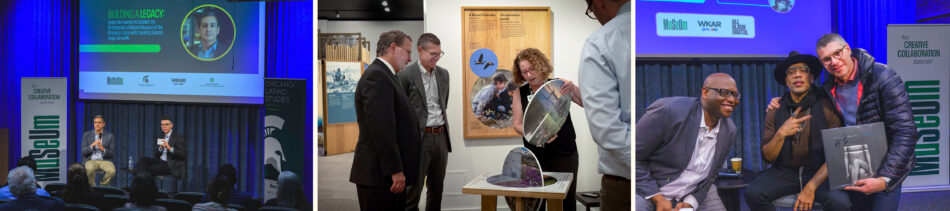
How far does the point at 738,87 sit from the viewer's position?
3293 mm

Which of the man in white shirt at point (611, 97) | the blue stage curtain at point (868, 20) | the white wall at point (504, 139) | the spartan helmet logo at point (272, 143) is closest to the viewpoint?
the man in white shirt at point (611, 97)

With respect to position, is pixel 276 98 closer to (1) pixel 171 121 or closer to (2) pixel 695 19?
(1) pixel 171 121

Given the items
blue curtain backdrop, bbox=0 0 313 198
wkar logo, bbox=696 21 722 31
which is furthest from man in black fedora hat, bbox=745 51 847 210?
blue curtain backdrop, bbox=0 0 313 198

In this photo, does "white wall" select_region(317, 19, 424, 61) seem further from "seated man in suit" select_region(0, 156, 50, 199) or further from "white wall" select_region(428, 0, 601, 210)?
"seated man in suit" select_region(0, 156, 50, 199)

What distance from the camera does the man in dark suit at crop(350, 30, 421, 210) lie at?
3.08 metres

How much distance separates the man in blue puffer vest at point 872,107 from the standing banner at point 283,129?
2569 millimetres

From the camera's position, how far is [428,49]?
315cm

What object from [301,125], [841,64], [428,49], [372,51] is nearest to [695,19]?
[841,64]

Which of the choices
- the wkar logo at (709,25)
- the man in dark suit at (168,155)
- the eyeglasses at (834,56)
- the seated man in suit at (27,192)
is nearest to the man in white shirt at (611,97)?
the wkar logo at (709,25)

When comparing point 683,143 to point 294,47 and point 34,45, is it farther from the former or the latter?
point 34,45

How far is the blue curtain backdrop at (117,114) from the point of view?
11.8 feet

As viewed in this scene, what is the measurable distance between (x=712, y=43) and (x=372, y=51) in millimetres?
1809

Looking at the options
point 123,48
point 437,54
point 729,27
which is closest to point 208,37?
point 123,48

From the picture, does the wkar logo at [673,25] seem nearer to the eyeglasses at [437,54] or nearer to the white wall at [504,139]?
the white wall at [504,139]
